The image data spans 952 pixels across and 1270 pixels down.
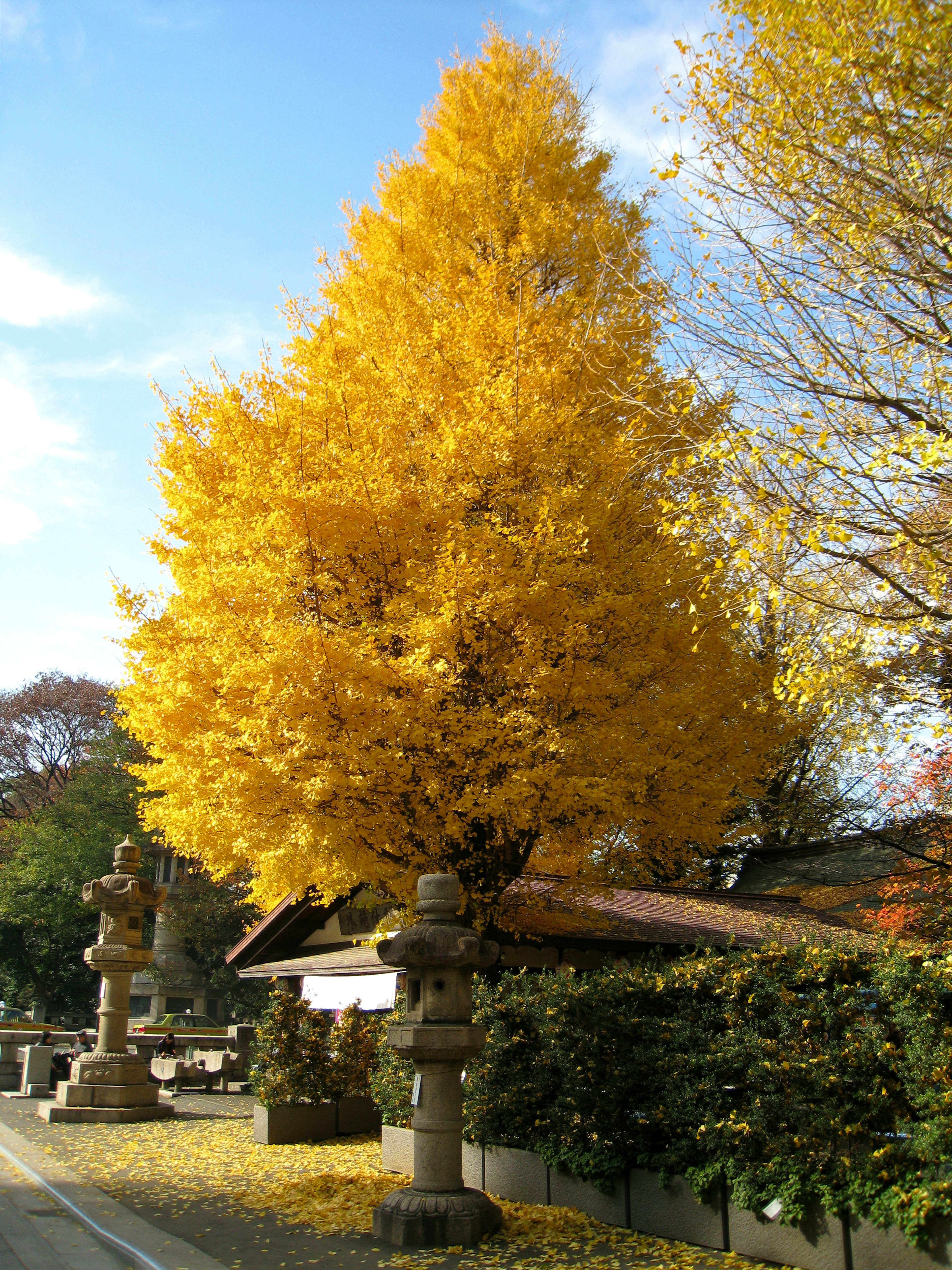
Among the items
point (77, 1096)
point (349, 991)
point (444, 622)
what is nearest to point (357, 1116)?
point (349, 991)

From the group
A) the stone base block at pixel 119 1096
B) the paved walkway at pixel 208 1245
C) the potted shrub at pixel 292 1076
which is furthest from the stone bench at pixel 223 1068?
the paved walkway at pixel 208 1245

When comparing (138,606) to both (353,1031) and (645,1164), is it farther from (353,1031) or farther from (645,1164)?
(645,1164)

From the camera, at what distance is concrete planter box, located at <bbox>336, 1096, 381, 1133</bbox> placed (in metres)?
12.3

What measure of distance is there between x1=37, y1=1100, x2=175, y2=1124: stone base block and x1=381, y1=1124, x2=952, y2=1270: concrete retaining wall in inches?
271

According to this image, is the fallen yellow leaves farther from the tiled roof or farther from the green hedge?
the tiled roof

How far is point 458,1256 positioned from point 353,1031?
646 centimetres

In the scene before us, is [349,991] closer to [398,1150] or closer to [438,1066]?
[398,1150]

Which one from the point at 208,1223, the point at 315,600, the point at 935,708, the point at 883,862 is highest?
the point at 315,600

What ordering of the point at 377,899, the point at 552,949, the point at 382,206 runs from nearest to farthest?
the point at 377,899, the point at 552,949, the point at 382,206

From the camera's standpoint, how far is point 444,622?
29.2 ft

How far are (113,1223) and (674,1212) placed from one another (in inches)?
173

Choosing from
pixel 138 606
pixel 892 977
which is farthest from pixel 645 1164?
pixel 138 606

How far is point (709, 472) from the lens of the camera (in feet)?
30.9

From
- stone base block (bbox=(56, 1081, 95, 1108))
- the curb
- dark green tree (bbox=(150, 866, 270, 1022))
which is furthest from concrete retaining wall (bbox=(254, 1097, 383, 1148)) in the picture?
dark green tree (bbox=(150, 866, 270, 1022))
